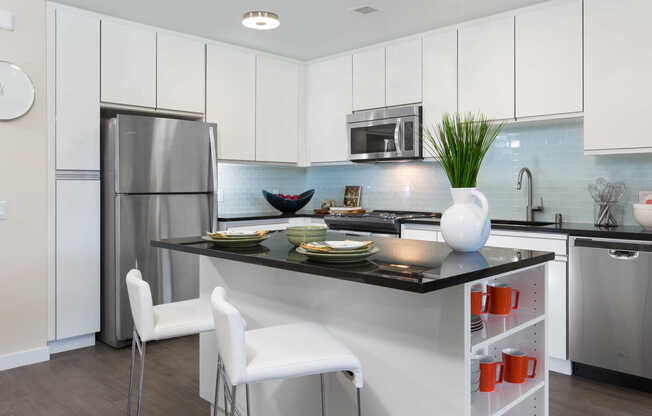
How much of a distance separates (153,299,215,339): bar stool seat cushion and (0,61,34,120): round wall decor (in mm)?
1946

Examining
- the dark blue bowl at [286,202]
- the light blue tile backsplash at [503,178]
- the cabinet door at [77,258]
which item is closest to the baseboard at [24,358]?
the cabinet door at [77,258]

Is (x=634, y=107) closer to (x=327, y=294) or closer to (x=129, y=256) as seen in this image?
(x=327, y=294)

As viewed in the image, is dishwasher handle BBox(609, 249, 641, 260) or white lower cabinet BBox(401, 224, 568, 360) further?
white lower cabinet BBox(401, 224, 568, 360)

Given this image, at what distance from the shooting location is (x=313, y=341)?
1716 millimetres

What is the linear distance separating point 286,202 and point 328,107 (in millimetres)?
1036

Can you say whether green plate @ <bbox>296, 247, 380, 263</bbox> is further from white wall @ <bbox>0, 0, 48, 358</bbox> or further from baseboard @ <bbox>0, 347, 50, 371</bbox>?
baseboard @ <bbox>0, 347, 50, 371</bbox>

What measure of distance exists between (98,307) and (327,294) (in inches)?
97.0

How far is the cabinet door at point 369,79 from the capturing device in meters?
4.52

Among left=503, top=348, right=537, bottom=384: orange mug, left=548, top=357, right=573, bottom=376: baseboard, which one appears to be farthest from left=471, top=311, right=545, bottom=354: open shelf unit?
left=548, top=357, right=573, bottom=376: baseboard

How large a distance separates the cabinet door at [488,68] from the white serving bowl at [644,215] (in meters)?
1.06

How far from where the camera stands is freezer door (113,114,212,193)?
144 inches

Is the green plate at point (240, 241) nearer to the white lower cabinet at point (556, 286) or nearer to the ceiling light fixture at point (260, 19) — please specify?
the ceiling light fixture at point (260, 19)

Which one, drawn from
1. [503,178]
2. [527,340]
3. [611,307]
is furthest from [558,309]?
[527,340]

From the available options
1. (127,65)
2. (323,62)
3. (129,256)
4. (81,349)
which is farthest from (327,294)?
(323,62)
